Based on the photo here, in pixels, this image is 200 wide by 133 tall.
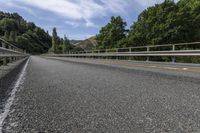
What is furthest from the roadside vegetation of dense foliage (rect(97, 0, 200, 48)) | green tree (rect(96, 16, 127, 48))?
green tree (rect(96, 16, 127, 48))

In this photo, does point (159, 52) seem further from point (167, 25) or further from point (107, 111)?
point (167, 25)

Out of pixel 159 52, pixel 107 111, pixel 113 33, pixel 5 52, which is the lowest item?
pixel 107 111

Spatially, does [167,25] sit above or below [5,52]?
above

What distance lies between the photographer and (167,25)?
144 ft

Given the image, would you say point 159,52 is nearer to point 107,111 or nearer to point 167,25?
point 107,111

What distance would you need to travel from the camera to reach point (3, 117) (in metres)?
3.24

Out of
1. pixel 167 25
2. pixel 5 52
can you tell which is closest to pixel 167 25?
pixel 167 25

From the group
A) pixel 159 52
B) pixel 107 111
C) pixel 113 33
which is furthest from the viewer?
pixel 113 33

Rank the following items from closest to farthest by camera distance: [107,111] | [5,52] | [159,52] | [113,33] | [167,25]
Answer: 1. [107,111]
2. [5,52]
3. [159,52]
4. [167,25]
5. [113,33]

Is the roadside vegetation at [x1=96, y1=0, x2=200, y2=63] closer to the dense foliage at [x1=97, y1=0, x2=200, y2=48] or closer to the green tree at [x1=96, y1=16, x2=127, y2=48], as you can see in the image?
the dense foliage at [x1=97, y1=0, x2=200, y2=48]

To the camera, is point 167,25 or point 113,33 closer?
point 167,25

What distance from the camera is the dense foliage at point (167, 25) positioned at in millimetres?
43500

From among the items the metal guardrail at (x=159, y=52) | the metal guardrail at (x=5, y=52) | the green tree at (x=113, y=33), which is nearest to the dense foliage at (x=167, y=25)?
the green tree at (x=113, y=33)

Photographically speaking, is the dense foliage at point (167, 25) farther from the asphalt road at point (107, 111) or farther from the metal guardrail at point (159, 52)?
the asphalt road at point (107, 111)
